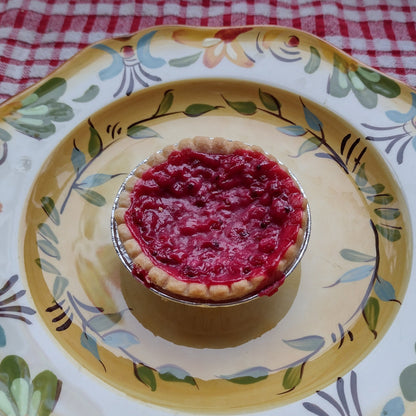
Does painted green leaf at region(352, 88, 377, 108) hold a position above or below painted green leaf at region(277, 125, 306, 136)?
above

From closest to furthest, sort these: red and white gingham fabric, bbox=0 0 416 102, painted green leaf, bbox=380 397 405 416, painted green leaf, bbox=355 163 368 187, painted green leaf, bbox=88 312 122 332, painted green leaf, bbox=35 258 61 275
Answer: painted green leaf, bbox=380 397 405 416 < painted green leaf, bbox=88 312 122 332 < painted green leaf, bbox=35 258 61 275 < painted green leaf, bbox=355 163 368 187 < red and white gingham fabric, bbox=0 0 416 102

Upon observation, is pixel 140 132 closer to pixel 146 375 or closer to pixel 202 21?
pixel 202 21

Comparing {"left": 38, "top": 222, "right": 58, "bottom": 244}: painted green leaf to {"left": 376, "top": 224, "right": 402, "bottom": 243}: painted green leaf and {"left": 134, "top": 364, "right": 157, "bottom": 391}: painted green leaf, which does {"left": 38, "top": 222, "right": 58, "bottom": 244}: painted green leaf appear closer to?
{"left": 134, "top": 364, "right": 157, "bottom": 391}: painted green leaf

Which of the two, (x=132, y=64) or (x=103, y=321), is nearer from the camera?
(x=103, y=321)

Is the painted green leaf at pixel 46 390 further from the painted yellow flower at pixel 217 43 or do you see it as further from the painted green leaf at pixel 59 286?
the painted yellow flower at pixel 217 43

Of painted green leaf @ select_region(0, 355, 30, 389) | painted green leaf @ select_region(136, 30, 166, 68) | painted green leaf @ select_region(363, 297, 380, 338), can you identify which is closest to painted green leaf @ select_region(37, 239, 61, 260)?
painted green leaf @ select_region(0, 355, 30, 389)

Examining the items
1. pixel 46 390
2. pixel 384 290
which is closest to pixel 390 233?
pixel 384 290
